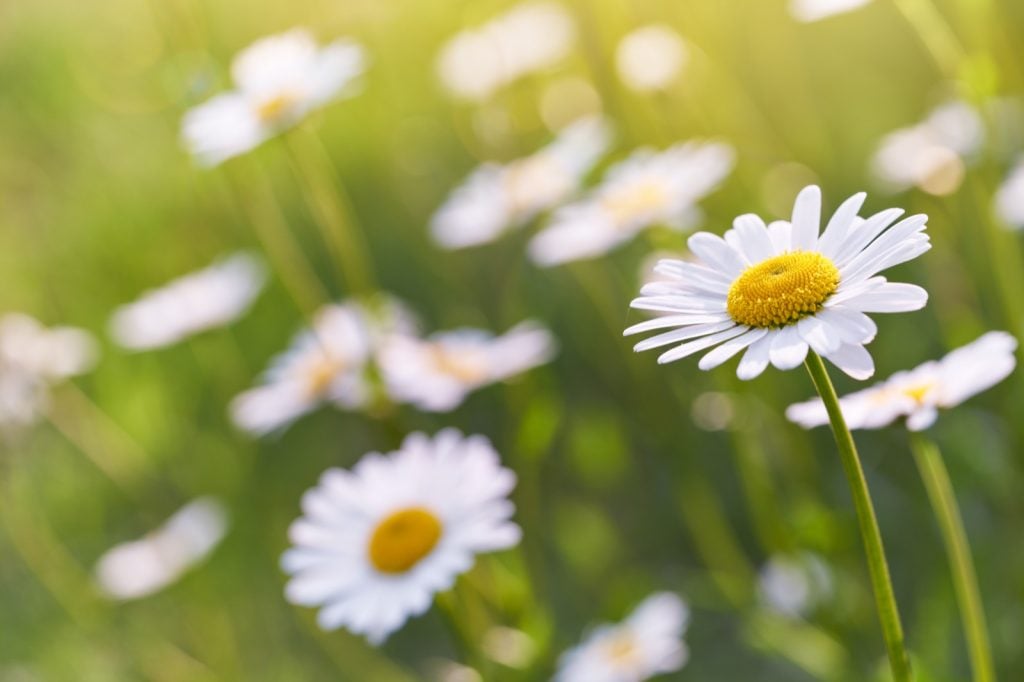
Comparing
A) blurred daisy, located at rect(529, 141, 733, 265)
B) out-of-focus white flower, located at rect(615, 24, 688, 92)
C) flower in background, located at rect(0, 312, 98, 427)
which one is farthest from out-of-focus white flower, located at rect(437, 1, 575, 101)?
flower in background, located at rect(0, 312, 98, 427)

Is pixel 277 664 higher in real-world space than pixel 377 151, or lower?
lower

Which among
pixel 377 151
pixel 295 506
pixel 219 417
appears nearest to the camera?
pixel 295 506

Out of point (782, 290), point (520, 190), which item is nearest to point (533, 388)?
point (520, 190)

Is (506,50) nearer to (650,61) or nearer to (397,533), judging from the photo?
(650,61)

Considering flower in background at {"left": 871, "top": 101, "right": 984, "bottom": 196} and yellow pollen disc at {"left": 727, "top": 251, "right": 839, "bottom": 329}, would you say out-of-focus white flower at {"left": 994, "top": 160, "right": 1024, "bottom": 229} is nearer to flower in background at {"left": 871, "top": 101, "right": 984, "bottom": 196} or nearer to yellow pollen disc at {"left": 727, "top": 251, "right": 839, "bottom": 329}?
flower in background at {"left": 871, "top": 101, "right": 984, "bottom": 196}

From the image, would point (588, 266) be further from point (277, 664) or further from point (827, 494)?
point (277, 664)

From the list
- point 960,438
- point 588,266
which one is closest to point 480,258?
point 588,266

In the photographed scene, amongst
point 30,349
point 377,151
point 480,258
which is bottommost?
point 30,349
